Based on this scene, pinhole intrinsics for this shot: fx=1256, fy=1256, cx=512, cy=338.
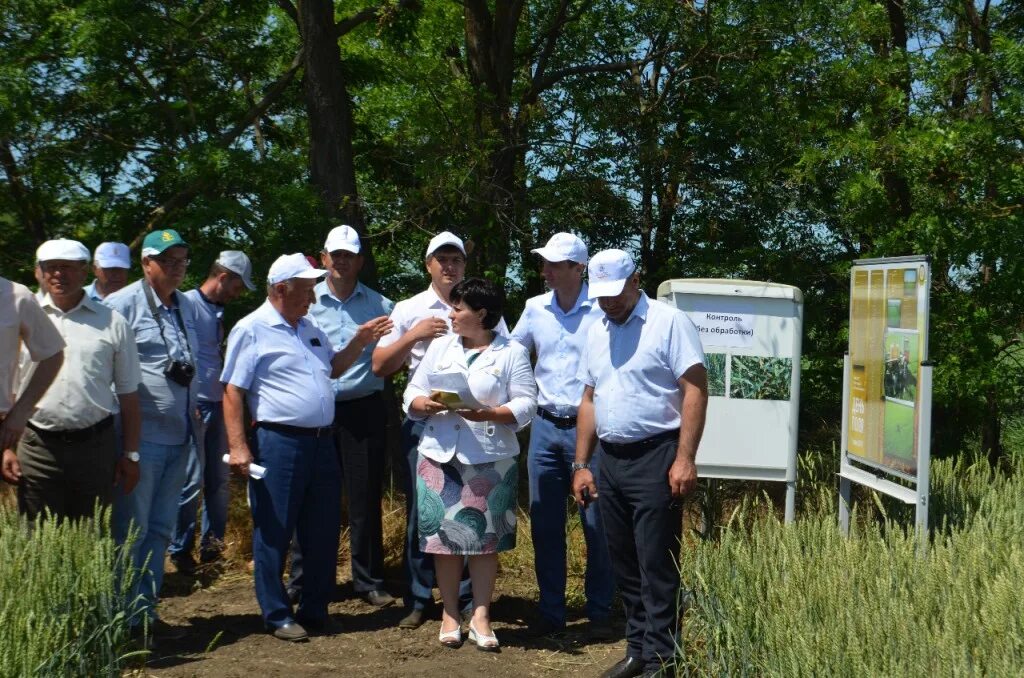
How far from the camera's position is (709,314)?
6770mm

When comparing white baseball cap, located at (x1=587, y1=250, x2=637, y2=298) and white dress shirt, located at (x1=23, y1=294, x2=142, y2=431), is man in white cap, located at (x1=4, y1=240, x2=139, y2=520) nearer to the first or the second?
white dress shirt, located at (x1=23, y1=294, x2=142, y2=431)

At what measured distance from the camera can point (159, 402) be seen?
6273 mm

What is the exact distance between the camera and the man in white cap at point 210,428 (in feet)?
25.4

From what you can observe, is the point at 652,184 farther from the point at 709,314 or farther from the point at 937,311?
the point at 709,314

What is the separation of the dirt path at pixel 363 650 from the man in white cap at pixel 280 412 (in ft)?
0.77

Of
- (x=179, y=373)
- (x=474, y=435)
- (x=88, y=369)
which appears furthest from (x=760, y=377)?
(x=88, y=369)

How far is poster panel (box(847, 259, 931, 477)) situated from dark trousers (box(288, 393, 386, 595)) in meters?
2.60

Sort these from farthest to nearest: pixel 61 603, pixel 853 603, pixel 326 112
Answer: pixel 326 112 < pixel 61 603 < pixel 853 603

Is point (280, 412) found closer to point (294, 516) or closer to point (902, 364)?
point (294, 516)

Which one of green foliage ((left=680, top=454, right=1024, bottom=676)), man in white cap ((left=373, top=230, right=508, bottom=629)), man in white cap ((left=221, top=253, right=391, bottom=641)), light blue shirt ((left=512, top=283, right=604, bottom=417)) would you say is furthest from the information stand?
man in white cap ((left=221, top=253, right=391, bottom=641))

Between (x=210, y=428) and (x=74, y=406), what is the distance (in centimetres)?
237

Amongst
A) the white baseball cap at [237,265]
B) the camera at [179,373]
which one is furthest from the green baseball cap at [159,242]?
the white baseball cap at [237,265]

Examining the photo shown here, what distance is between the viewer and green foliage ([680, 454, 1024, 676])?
12.3 ft

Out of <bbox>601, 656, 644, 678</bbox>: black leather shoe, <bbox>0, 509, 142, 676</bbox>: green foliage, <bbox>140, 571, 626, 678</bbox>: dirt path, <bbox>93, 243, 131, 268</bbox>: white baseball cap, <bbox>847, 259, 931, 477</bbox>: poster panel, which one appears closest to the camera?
<bbox>0, 509, 142, 676</bbox>: green foliage
